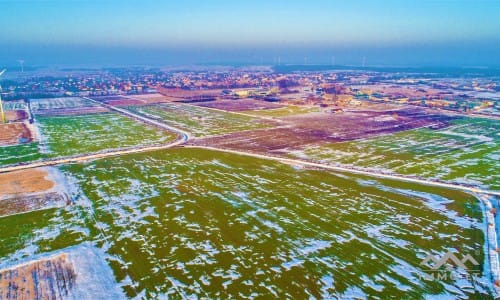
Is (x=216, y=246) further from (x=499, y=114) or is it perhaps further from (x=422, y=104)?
(x=422, y=104)

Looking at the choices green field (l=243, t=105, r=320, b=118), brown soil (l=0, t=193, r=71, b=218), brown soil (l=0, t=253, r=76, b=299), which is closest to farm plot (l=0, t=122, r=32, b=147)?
brown soil (l=0, t=193, r=71, b=218)

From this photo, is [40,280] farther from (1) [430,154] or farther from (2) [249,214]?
(1) [430,154]

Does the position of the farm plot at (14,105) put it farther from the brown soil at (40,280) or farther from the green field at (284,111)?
the brown soil at (40,280)

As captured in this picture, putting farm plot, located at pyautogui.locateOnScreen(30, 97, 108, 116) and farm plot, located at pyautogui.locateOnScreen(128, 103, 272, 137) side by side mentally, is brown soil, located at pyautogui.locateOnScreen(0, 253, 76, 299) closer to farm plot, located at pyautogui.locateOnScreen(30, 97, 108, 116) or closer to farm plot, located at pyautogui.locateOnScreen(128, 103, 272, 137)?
farm plot, located at pyautogui.locateOnScreen(128, 103, 272, 137)

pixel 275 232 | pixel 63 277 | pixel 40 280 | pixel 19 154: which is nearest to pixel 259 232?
pixel 275 232

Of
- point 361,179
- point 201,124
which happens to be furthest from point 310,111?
point 361,179

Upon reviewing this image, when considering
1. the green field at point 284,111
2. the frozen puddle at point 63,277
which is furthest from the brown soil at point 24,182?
the green field at point 284,111

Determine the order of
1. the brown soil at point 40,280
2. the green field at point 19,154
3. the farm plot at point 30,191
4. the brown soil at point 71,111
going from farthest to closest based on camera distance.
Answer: the brown soil at point 71,111, the green field at point 19,154, the farm plot at point 30,191, the brown soil at point 40,280

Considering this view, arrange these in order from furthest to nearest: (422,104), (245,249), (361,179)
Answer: (422,104) < (361,179) < (245,249)
